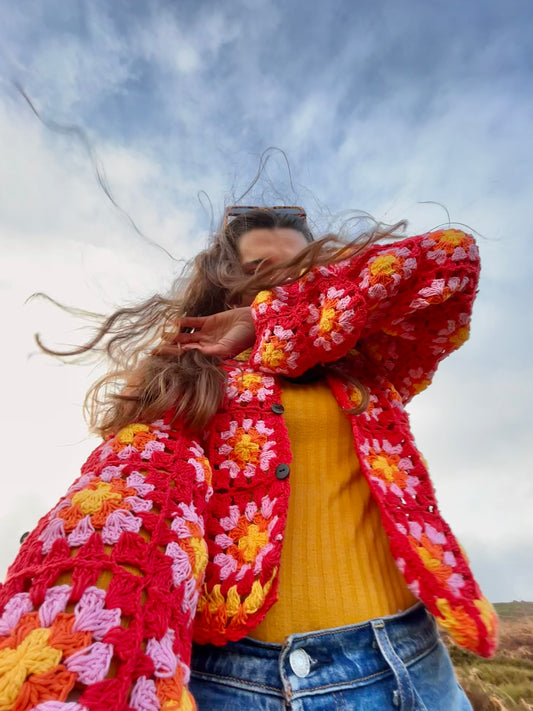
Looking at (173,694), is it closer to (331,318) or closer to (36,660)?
(36,660)

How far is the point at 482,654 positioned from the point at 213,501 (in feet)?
1.47

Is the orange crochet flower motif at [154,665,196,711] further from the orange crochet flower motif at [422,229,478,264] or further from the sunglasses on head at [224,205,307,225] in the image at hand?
the sunglasses on head at [224,205,307,225]

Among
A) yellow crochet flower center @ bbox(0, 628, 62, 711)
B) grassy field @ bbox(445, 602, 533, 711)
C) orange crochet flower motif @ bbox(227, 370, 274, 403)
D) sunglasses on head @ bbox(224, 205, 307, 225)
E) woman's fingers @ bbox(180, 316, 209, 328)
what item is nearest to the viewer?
yellow crochet flower center @ bbox(0, 628, 62, 711)

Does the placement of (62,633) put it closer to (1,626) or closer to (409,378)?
(1,626)

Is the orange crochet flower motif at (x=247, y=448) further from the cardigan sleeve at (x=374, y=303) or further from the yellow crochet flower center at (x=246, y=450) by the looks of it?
the cardigan sleeve at (x=374, y=303)

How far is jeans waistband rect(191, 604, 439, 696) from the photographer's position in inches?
27.4

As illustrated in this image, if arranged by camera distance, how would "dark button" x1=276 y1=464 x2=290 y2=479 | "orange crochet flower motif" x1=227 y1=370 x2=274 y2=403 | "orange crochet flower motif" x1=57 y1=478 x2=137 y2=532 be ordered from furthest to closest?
"orange crochet flower motif" x1=227 y1=370 x2=274 y2=403
"dark button" x1=276 y1=464 x2=290 y2=479
"orange crochet flower motif" x1=57 y1=478 x2=137 y2=532

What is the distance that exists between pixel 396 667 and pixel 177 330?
27.9 inches

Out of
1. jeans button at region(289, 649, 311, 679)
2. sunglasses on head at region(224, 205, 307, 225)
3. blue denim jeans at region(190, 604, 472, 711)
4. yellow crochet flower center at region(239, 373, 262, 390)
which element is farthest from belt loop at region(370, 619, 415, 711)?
sunglasses on head at region(224, 205, 307, 225)

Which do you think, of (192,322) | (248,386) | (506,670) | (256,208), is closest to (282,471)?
(248,386)

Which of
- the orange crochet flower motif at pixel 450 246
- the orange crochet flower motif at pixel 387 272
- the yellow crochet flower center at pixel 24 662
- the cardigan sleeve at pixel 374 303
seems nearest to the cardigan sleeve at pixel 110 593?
the yellow crochet flower center at pixel 24 662

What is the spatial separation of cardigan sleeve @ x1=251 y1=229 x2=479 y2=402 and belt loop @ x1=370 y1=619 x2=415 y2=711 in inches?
17.5

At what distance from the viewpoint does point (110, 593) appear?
0.50 m

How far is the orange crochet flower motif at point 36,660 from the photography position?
16.2 inches
